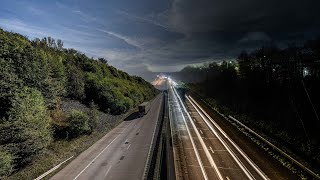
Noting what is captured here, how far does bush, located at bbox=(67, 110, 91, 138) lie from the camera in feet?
151

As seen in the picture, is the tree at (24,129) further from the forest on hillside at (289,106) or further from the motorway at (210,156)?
the forest on hillside at (289,106)

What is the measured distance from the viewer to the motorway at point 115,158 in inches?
1228

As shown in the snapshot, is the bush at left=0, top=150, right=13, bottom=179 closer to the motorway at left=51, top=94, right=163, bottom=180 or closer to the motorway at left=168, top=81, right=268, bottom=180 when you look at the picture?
the motorway at left=51, top=94, right=163, bottom=180

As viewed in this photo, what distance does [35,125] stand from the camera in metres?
35.3

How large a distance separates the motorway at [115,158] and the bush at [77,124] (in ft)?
11.7

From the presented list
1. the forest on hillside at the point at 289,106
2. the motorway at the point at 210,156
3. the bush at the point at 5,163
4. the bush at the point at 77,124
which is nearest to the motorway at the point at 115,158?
the bush at the point at 77,124

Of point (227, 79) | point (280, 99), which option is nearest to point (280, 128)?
point (280, 99)

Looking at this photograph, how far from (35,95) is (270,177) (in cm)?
3053

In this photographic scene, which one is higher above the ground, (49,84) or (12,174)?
(49,84)

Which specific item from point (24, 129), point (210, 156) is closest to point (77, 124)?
point (24, 129)

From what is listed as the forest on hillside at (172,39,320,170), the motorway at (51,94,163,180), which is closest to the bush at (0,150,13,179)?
the motorway at (51,94,163,180)

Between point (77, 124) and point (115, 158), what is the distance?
41.3 ft

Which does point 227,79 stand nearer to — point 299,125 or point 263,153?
point 299,125

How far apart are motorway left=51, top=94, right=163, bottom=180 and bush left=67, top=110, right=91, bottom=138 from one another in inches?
140
